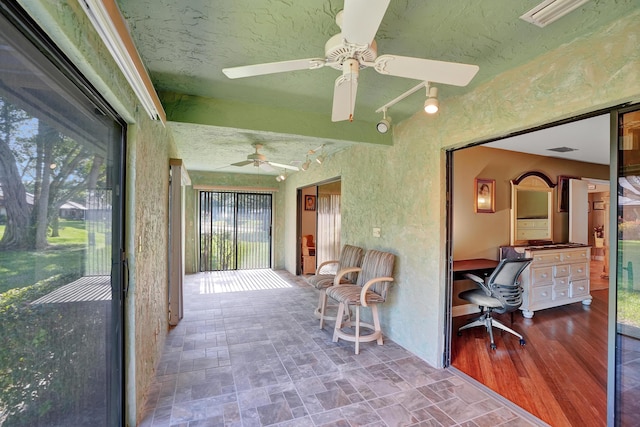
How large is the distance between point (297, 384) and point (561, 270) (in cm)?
410

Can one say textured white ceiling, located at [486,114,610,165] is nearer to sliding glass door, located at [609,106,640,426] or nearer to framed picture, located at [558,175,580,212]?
framed picture, located at [558,175,580,212]

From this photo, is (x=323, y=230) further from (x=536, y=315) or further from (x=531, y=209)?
(x=536, y=315)

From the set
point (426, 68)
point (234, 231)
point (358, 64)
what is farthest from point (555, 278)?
point (234, 231)

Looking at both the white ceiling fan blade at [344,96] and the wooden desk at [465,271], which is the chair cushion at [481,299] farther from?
the white ceiling fan blade at [344,96]

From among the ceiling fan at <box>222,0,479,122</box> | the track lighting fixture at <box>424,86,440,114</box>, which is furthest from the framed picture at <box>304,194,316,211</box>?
the ceiling fan at <box>222,0,479,122</box>

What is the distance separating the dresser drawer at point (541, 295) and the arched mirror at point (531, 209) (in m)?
0.68

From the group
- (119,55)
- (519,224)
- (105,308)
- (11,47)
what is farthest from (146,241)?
(519,224)

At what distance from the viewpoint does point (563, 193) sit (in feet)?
15.4

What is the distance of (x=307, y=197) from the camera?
701cm

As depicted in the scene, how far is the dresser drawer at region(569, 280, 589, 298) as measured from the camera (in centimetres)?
431

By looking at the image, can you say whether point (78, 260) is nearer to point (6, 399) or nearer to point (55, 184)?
Answer: point (55, 184)

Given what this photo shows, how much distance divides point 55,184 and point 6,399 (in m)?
0.68

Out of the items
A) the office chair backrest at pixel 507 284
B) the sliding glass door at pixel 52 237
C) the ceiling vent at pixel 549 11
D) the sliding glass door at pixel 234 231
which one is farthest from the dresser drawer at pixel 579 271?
the sliding glass door at pixel 234 231

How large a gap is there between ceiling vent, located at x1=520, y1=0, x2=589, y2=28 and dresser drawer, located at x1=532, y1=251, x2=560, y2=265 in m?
3.35
